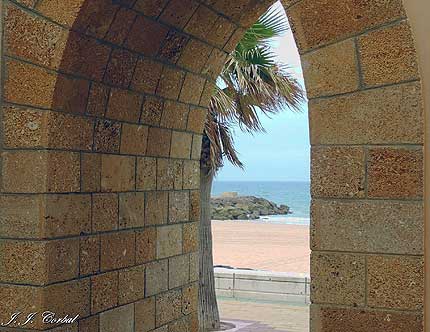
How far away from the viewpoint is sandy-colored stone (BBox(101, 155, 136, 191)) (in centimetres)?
400

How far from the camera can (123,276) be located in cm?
418

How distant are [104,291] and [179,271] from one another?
909mm

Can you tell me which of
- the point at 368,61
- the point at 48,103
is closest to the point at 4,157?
the point at 48,103

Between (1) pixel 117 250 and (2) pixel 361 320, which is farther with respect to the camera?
(1) pixel 117 250

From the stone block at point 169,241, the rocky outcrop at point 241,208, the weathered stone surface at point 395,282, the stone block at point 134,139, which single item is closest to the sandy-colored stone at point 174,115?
the stone block at point 134,139

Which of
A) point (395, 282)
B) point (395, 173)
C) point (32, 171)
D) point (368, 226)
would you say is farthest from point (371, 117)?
point (32, 171)

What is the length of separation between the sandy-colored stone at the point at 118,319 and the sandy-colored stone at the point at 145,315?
6 centimetres

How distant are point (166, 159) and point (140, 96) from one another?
1.90 feet

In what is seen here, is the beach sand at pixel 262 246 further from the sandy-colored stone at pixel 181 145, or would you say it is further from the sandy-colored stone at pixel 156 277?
the sandy-colored stone at pixel 156 277

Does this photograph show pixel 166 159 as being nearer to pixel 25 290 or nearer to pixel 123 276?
pixel 123 276

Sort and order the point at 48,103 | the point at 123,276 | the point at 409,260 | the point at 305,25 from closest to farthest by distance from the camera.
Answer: the point at 409,260 < the point at 305,25 < the point at 48,103 < the point at 123,276

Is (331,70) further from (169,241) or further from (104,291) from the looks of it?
(169,241)

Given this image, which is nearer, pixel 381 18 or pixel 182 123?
pixel 381 18

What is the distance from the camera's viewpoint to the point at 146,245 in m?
4.42
